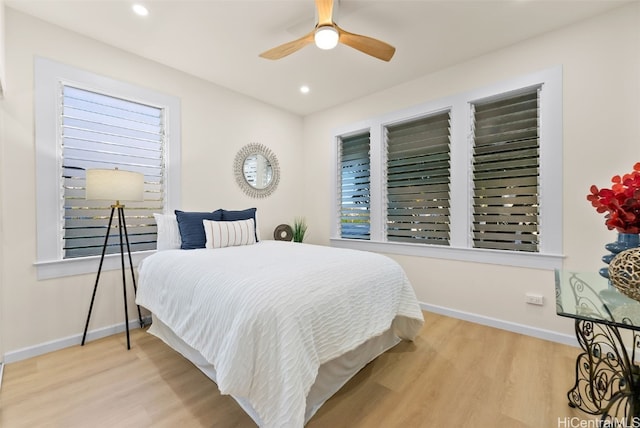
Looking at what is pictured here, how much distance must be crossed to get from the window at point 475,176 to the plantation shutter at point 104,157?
2.63m

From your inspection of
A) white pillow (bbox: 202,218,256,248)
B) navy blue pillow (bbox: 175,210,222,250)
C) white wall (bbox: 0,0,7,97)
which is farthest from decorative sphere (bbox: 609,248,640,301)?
white wall (bbox: 0,0,7,97)

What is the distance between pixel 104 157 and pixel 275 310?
2.51 m

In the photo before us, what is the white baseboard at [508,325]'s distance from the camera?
2.40 m

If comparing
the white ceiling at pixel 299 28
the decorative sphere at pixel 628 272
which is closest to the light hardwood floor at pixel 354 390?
the decorative sphere at pixel 628 272

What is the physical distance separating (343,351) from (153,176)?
2702mm

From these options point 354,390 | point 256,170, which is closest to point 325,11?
point 256,170

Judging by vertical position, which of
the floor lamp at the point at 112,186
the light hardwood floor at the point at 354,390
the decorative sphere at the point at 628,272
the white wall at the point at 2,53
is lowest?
the light hardwood floor at the point at 354,390

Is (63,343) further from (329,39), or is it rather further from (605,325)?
(605,325)

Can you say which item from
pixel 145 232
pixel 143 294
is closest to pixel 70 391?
pixel 143 294

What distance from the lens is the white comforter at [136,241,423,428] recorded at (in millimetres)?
1312

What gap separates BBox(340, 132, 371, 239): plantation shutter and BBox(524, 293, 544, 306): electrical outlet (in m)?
1.89

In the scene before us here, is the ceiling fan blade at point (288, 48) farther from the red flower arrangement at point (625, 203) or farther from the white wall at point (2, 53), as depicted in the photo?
the red flower arrangement at point (625, 203)

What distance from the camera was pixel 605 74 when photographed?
223cm

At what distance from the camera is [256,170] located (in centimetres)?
396
